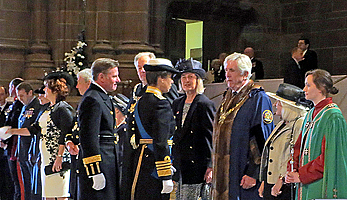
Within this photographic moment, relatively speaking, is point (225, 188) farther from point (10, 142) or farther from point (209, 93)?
point (209, 93)

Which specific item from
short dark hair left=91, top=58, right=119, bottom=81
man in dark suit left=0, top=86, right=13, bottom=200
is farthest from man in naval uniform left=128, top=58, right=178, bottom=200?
man in dark suit left=0, top=86, right=13, bottom=200

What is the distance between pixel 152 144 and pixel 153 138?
7 cm

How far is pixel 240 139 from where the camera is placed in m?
5.53

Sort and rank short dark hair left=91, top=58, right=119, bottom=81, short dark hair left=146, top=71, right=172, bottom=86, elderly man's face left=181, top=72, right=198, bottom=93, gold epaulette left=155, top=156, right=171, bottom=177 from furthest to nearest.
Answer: elderly man's face left=181, top=72, right=198, bottom=93 → short dark hair left=91, top=58, right=119, bottom=81 → short dark hair left=146, top=71, right=172, bottom=86 → gold epaulette left=155, top=156, right=171, bottom=177

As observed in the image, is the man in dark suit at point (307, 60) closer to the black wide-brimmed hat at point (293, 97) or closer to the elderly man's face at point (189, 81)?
the elderly man's face at point (189, 81)

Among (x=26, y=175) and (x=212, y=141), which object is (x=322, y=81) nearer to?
(x=212, y=141)

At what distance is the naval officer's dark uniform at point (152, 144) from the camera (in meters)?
5.30

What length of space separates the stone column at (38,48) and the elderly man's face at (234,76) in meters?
7.00

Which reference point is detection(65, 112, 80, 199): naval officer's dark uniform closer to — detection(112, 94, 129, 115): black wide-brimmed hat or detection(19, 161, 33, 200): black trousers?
detection(112, 94, 129, 115): black wide-brimmed hat

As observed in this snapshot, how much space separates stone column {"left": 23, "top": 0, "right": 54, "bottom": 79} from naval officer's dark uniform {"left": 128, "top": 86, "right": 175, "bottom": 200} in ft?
22.9

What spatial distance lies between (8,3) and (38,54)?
3.98 ft

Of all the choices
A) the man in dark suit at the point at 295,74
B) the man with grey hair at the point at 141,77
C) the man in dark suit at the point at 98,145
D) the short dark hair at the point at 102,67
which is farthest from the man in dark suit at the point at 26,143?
the man in dark suit at the point at 295,74

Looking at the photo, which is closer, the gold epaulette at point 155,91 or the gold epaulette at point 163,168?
the gold epaulette at point 163,168

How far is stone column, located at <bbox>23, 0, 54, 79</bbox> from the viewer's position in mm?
12164
